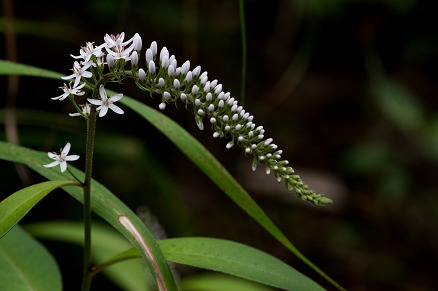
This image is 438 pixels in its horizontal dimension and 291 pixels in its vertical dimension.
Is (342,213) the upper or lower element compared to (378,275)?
upper

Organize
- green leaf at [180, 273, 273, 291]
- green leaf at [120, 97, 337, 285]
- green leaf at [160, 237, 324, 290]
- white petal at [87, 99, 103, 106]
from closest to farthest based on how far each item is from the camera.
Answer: white petal at [87, 99, 103, 106] < green leaf at [160, 237, 324, 290] < green leaf at [120, 97, 337, 285] < green leaf at [180, 273, 273, 291]

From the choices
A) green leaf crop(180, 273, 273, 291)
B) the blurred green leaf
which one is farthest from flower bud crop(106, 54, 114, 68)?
the blurred green leaf

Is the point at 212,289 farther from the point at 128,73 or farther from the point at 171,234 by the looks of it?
the point at 128,73

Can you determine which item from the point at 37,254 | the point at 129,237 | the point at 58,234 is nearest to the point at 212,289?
the point at 58,234

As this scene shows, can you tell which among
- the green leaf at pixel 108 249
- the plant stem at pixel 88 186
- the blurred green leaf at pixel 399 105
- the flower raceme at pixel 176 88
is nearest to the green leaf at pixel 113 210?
the plant stem at pixel 88 186

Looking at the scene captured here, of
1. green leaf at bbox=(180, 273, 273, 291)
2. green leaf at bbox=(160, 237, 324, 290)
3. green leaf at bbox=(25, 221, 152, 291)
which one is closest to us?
green leaf at bbox=(160, 237, 324, 290)

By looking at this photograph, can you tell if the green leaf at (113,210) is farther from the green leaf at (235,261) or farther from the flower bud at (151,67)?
the flower bud at (151,67)

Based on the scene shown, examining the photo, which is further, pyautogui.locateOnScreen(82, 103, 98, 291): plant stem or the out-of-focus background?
the out-of-focus background

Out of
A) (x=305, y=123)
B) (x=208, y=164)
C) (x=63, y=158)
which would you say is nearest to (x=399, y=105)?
(x=305, y=123)

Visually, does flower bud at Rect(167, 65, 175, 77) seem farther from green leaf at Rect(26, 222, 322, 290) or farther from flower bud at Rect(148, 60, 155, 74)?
green leaf at Rect(26, 222, 322, 290)
